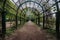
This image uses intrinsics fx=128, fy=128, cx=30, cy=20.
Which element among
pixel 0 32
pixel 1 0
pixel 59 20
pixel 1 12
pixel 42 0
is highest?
pixel 42 0

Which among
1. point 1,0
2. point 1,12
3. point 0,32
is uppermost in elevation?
point 1,0

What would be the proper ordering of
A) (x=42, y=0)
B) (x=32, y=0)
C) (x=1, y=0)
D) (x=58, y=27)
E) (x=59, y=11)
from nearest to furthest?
(x=59, y=11) < (x=58, y=27) < (x=1, y=0) < (x=42, y=0) < (x=32, y=0)

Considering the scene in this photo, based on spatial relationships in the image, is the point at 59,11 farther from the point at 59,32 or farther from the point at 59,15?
the point at 59,32

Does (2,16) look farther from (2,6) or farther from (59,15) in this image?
(59,15)

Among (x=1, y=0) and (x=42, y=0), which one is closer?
(x=1, y=0)

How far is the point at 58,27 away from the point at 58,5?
1.52 metres

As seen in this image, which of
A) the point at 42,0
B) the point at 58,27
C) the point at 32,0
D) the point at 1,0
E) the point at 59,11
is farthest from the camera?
the point at 32,0

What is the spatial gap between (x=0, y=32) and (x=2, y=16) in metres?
1.06

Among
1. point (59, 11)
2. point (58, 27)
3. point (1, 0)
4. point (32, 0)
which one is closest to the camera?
point (59, 11)

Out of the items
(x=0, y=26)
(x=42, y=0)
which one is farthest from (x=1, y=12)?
(x=42, y=0)

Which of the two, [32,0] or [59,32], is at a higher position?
[32,0]

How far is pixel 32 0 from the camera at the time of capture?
55.7ft

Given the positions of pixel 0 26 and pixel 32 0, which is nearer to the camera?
pixel 0 26

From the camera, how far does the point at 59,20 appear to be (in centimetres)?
800
